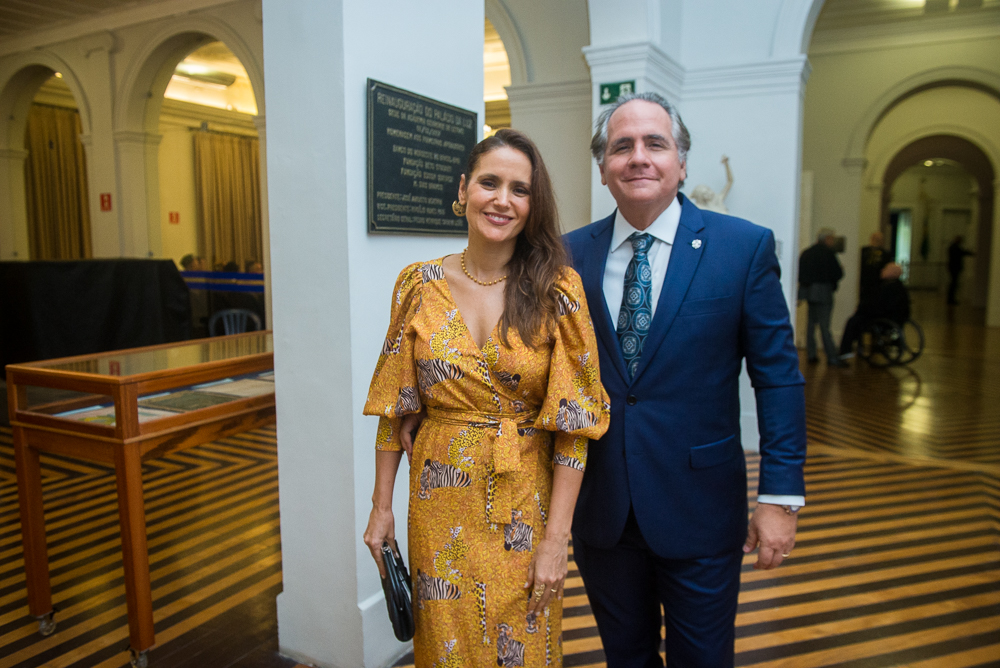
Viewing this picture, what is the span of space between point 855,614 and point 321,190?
9.24ft

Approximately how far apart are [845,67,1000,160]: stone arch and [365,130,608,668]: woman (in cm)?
1095

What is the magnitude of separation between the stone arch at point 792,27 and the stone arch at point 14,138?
10030 millimetres

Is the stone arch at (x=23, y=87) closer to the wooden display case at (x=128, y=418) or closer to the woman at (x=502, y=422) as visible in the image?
the wooden display case at (x=128, y=418)

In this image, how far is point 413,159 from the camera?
103 inches

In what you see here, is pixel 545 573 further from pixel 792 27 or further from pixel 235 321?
pixel 235 321

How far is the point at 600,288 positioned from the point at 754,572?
95.7 inches

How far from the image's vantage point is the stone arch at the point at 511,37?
631cm

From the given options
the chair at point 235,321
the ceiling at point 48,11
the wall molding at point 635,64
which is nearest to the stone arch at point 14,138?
the ceiling at point 48,11

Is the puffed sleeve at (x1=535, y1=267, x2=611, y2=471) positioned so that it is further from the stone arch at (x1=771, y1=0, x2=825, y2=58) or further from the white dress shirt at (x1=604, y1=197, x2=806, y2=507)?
the stone arch at (x1=771, y1=0, x2=825, y2=58)

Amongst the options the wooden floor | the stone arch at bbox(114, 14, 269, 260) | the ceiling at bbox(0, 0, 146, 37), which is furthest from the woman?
the ceiling at bbox(0, 0, 146, 37)

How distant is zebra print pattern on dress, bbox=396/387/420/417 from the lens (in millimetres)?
1680

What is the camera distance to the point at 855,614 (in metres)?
3.08

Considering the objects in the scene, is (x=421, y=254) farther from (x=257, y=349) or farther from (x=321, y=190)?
(x=257, y=349)

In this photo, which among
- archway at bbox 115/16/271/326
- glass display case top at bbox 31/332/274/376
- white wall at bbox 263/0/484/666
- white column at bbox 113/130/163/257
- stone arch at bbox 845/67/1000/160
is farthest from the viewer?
stone arch at bbox 845/67/1000/160
